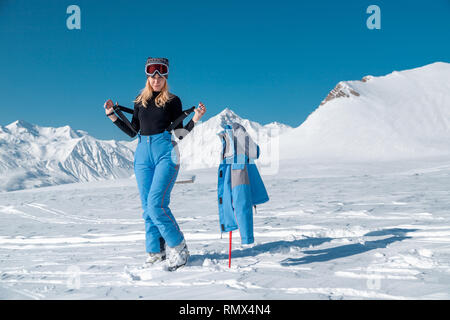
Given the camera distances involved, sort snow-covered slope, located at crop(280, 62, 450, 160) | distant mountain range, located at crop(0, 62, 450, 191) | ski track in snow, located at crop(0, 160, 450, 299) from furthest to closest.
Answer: snow-covered slope, located at crop(280, 62, 450, 160) → distant mountain range, located at crop(0, 62, 450, 191) → ski track in snow, located at crop(0, 160, 450, 299)

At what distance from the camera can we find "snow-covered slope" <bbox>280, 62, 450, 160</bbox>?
4165cm

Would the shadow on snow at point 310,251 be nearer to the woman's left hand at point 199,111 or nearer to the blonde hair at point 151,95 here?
the woman's left hand at point 199,111

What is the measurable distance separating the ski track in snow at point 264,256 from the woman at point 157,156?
0.37 meters

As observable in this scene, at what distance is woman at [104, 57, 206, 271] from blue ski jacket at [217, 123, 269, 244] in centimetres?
55

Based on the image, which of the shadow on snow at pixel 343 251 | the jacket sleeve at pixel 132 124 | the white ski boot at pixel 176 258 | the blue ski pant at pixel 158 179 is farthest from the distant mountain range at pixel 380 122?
the white ski boot at pixel 176 258

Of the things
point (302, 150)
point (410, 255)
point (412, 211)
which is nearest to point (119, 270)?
point (410, 255)

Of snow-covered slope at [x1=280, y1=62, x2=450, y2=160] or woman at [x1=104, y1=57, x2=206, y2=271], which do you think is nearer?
woman at [x1=104, y1=57, x2=206, y2=271]

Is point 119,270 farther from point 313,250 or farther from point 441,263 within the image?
point 441,263

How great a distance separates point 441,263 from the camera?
153 inches

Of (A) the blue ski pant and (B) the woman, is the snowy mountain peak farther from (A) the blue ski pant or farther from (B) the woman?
(A) the blue ski pant

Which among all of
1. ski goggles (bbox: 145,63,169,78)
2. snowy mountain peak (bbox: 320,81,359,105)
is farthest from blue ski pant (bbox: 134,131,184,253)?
snowy mountain peak (bbox: 320,81,359,105)

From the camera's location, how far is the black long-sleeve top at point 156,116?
410cm

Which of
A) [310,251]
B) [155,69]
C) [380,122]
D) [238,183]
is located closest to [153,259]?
[238,183]

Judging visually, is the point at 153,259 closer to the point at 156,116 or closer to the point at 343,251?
the point at 156,116
